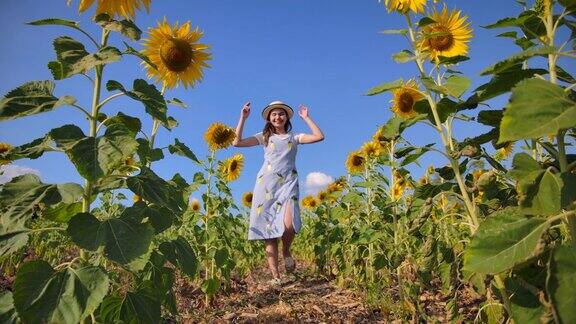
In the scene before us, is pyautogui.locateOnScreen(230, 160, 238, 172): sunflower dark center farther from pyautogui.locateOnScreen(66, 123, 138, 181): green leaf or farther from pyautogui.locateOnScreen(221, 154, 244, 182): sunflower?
pyautogui.locateOnScreen(66, 123, 138, 181): green leaf

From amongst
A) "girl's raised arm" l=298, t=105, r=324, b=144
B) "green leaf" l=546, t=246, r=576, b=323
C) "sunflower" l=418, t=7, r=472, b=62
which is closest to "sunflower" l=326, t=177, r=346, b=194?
"girl's raised arm" l=298, t=105, r=324, b=144

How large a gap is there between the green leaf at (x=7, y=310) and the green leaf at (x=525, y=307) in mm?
1782

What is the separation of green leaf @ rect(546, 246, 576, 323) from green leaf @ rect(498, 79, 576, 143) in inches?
13.4

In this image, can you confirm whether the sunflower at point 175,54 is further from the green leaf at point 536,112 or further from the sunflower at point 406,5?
the green leaf at point 536,112

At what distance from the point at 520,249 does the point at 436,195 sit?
0.76m

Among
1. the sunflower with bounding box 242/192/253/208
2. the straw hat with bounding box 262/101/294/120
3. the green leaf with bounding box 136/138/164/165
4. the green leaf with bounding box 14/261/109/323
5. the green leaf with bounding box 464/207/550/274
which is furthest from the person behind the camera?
the sunflower with bounding box 242/192/253/208

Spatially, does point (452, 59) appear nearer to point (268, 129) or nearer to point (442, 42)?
point (442, 42)

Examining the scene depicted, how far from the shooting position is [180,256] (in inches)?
90.4

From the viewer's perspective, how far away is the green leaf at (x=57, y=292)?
152 centimetres

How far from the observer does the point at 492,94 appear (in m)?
1.48

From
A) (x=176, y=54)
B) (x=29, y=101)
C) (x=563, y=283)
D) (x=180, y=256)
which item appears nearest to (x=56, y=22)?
(x=29, y=101)

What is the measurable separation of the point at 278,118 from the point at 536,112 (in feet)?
15.6

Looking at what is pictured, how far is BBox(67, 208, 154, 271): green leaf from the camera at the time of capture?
1589 mm

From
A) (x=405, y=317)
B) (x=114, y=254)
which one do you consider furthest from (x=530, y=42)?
(x=405, y=317)
